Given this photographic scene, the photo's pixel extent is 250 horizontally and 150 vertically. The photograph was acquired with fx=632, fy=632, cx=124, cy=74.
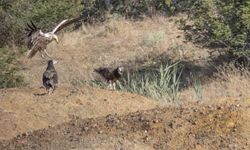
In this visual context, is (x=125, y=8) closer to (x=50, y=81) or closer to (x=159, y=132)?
(x=50, y=81)

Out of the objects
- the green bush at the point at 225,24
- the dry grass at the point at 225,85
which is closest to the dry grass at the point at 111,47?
the green bush at the point at 225,24

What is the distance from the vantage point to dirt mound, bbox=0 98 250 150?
21.2ft

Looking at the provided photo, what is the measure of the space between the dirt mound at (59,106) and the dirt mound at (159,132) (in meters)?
2.70

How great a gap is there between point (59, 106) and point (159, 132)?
430 cm

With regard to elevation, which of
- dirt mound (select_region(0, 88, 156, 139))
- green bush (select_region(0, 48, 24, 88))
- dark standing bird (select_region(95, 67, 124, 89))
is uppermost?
dirt mound (select_region(0, 88, 156, 139))

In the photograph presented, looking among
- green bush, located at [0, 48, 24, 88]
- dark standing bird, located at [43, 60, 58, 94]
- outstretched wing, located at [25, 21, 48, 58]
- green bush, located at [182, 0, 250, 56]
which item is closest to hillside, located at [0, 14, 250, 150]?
dark standing bird, located at [43, 60, 58, 94]

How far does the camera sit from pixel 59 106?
35.3 ft

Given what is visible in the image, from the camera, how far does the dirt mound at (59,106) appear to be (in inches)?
399

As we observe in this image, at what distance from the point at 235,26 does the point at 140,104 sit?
5.76m

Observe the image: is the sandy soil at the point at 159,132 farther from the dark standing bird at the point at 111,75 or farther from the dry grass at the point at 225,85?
the dry grass at the point at 225,85

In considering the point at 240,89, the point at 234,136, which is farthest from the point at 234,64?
the point at 234,136

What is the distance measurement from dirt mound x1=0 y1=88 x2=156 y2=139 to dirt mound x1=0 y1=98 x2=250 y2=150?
2.70 metres

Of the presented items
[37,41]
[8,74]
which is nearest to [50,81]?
[37,41]

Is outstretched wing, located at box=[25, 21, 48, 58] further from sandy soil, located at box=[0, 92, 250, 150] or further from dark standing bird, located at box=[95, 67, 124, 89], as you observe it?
sandy soil, located at box=[0, 92, 250, 150]
